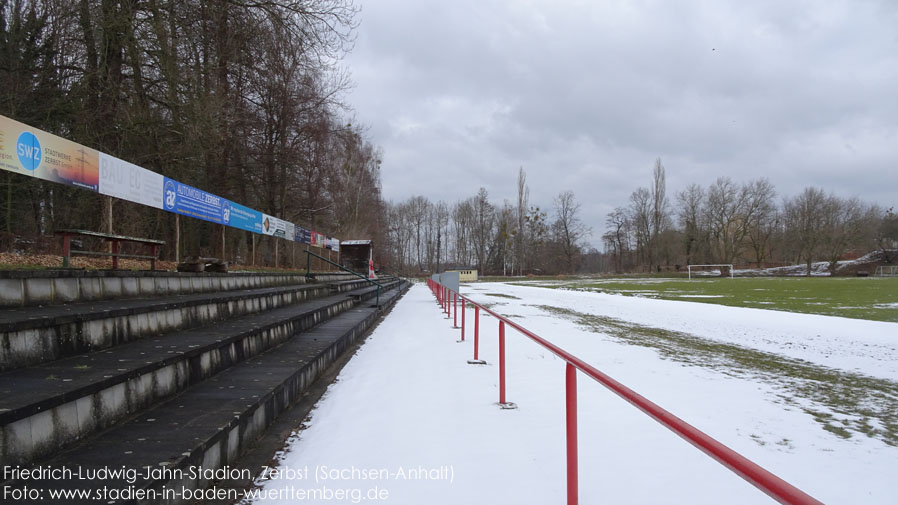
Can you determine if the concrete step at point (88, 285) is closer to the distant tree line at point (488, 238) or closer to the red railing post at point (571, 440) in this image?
the red railing post at point (571, 440)

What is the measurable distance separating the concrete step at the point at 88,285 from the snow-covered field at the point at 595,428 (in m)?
2.56

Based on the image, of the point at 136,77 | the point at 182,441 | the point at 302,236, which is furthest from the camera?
the point at 302,236

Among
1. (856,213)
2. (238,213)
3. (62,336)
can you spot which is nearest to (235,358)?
(62,336)

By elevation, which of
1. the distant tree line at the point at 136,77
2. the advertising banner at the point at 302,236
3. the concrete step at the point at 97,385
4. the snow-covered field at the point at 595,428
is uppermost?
the distant tree line at the point at 136,77

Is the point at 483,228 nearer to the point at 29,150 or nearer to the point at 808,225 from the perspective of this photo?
the point at 808,225

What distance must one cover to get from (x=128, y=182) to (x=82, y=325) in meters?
3.51

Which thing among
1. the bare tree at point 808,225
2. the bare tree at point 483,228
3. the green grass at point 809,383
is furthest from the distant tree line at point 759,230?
the green grass at point 809,383

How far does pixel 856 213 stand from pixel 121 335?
81.1 metres

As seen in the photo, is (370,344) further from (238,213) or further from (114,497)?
(114,497)

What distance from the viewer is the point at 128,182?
18.7ft

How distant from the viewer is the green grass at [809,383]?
155 inches

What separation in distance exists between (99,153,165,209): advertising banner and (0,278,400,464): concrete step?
2.64 metres

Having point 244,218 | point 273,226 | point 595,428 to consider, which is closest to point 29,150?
point 244,218

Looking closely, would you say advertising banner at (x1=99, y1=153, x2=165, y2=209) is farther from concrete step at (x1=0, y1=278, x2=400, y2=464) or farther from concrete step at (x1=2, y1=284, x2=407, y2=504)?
concrete step at (x1=2, y1=284, x2=407, y2=504)
